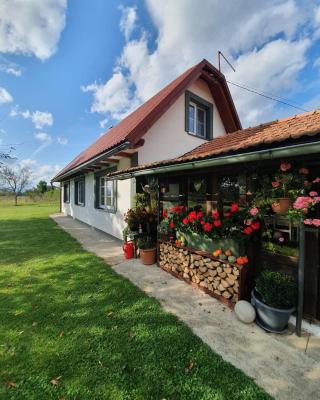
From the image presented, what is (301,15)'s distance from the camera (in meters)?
6.23

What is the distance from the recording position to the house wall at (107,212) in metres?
7.04

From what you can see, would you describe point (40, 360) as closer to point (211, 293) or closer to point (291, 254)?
point (211, 293)

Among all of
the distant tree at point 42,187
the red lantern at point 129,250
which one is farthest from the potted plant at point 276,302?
the distant tree at point 42,187

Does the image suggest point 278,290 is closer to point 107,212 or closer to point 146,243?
point 146,243

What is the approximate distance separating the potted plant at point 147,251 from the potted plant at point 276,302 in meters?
2.95

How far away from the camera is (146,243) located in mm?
5543

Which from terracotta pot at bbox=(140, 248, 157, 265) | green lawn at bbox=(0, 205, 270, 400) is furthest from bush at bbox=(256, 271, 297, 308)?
terracotta pot at bbox=(140, 248, 157, 265)

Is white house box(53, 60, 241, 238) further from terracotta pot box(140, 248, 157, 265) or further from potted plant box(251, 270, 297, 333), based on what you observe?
potted plant box(251, 270, 297, 333)

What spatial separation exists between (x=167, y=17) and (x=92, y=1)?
2.27m

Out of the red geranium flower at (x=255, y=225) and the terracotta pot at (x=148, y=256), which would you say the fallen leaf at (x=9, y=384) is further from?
the terracotta pot at (x=148, y=256)

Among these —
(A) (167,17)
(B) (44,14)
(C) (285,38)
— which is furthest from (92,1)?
(C) (285,38)

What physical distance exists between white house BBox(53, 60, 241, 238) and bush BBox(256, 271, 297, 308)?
14.8 feet

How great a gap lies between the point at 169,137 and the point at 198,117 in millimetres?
2589

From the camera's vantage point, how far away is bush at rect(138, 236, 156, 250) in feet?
18.1
